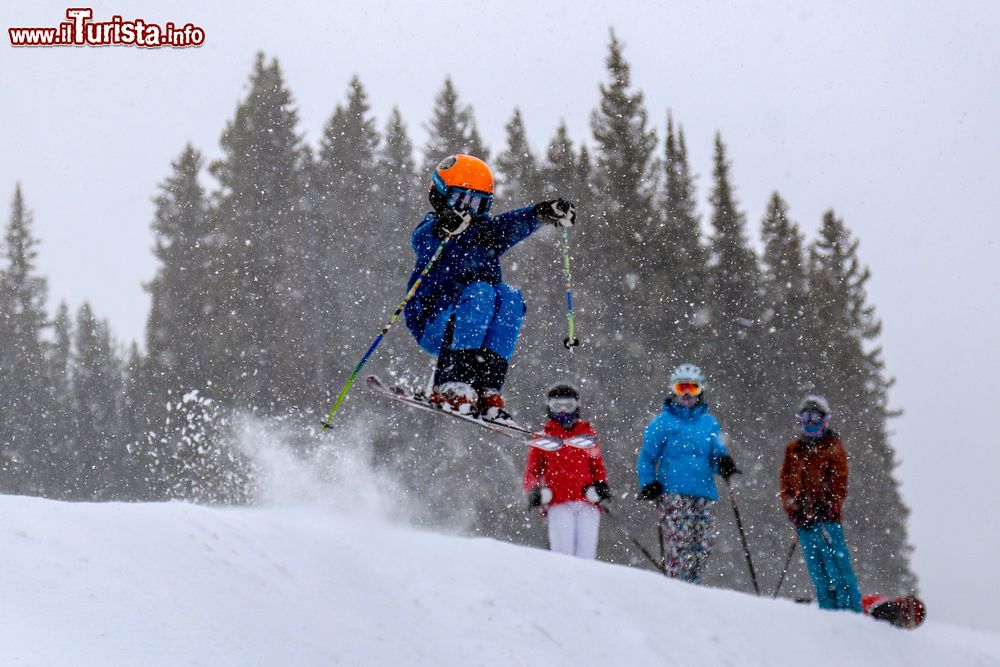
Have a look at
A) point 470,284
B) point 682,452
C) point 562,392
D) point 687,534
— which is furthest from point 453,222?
point 687,534

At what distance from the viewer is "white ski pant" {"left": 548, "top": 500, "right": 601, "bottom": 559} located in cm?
805

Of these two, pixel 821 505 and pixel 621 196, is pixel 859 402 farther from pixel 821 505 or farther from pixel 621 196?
pixel 821 505

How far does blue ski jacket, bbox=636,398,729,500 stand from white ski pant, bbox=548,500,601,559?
0.52 meters

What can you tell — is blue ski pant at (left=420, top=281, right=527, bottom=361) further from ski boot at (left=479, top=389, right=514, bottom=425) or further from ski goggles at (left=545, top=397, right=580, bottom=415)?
ski goggles at (left=545, top=397, right=580, bottom=415)

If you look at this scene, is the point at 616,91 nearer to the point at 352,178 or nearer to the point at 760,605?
the point at 352,178

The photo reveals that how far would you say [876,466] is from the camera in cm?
2759

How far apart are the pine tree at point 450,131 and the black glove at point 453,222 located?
2293cm

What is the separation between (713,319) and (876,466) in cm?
686

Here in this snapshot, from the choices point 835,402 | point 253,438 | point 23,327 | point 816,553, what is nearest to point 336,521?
A: point 816,553

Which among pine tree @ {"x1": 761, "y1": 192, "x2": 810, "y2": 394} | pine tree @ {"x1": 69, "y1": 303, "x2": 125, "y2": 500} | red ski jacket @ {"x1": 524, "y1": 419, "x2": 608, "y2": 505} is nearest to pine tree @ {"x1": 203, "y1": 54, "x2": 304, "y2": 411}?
pine tree @ {"x1": 69, "y1": 303, "x2": 125, "y2": 500}

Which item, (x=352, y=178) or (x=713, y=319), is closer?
(x=713, y=319)

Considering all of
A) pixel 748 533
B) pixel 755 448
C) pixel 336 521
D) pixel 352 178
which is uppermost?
pixel 352 178

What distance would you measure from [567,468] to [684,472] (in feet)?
3.08

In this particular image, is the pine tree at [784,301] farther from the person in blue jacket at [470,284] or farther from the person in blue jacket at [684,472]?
the person in blue jacket at [470,284]
